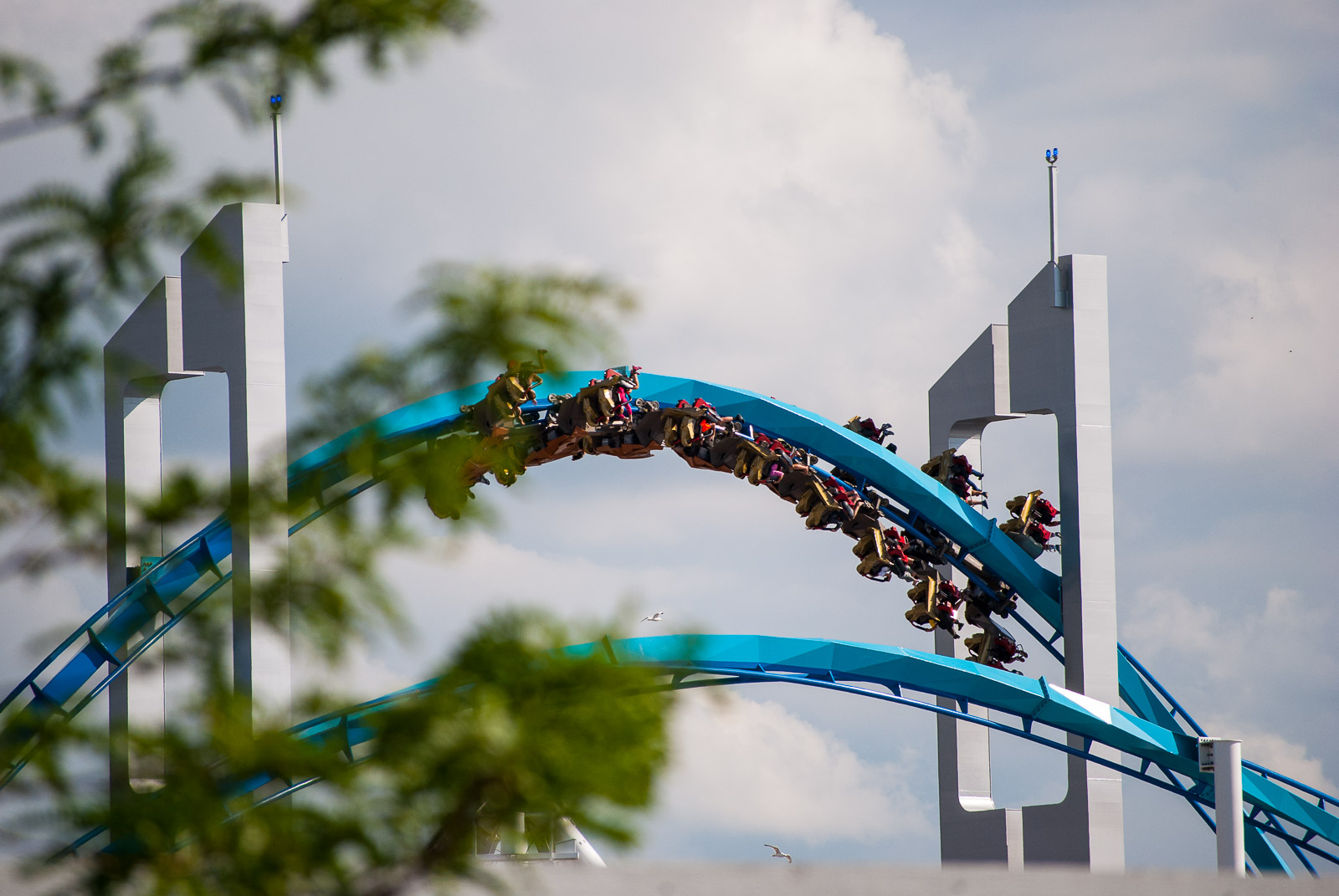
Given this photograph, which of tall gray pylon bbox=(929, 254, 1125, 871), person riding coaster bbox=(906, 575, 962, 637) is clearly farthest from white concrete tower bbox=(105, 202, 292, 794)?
tall gray pylon bbox=(929, 254, 1125, 871)

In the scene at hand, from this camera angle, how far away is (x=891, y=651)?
1347 cm

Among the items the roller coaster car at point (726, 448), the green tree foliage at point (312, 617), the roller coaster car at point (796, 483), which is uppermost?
the roller coaster car at point (726, 448)

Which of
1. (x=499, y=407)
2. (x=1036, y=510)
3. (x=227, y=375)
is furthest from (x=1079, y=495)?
(x=227, y=375)

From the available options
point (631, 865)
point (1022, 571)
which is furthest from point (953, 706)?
point (631, 865)

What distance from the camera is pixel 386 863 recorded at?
154 inches

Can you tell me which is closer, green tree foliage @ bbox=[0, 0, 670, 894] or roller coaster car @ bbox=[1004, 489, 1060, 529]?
green tree foliage @ bbox=[0, 0, 670, 894]

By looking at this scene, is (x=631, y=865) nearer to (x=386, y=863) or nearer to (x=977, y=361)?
(x=386, y=863)

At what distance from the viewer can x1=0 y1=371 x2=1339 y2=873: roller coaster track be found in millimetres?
13312

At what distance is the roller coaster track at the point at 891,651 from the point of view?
13.3m

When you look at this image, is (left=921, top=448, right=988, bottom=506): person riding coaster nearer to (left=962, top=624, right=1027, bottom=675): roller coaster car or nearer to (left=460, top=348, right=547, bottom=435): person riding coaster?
(left=962, top=624, right=1027, bottom=675): roller coaster car

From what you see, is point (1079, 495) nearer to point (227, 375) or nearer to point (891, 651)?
point (891, 651)

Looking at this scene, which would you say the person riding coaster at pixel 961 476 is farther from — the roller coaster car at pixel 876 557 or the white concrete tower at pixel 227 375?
the white concrete tower at pixel 227 375

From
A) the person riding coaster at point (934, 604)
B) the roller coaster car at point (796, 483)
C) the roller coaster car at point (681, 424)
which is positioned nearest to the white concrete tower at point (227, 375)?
the roller coaster car at point (681, 424)

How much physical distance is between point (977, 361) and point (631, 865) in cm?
1041
